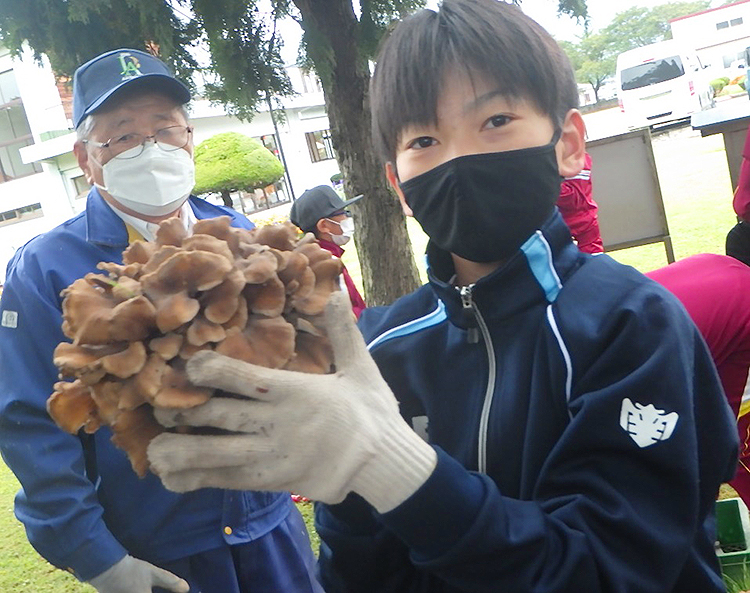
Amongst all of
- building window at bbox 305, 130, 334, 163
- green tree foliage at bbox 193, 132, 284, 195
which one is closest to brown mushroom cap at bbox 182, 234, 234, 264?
green tree foliage at bbox 193, 132, 284, 195

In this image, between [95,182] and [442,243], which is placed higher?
[95,182]

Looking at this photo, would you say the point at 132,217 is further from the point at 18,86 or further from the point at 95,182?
the point at 18,86

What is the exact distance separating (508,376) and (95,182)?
6.15 feet

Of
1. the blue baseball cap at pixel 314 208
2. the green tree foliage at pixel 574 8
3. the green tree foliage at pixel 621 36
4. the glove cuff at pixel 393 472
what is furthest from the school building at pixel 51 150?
the green tree foliage at pixel 621 36

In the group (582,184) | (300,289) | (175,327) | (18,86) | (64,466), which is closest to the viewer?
(175,327)

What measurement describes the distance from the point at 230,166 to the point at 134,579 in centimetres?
1590

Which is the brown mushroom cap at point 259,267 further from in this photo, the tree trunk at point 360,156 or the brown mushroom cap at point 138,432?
the tree trunk at point 360,156

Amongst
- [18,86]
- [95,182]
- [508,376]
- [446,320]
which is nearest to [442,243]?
[446,320]

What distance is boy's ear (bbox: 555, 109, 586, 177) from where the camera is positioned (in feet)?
5.03

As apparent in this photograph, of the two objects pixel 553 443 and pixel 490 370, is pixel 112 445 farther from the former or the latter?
pixel 553 443

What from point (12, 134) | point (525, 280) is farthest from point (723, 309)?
point (12, 134)

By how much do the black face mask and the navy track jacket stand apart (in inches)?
2.1

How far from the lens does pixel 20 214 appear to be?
2877 centimetres

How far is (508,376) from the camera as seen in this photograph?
53.9 inches
